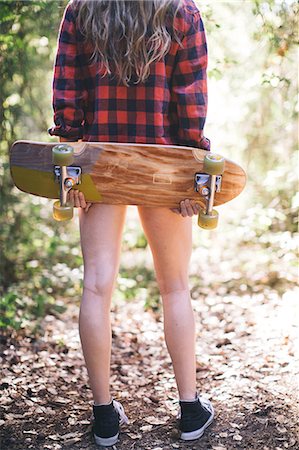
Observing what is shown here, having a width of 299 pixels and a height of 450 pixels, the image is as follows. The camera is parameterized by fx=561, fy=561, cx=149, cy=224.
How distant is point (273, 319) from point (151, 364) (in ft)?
2.96

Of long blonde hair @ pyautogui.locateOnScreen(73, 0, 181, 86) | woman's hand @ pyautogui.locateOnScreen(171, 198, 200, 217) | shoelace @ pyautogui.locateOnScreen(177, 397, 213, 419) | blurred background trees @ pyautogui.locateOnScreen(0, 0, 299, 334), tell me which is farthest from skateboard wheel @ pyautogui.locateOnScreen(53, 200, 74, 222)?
blurred background trees @ pyautogui.locateOnScreen(0, 0, 299, 334)

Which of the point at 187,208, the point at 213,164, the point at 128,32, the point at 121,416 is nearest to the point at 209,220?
the point at 187,208

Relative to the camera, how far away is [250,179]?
5.53 m

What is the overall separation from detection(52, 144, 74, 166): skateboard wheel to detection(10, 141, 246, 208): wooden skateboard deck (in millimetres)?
30

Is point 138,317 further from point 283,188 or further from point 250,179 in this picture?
point 250,179

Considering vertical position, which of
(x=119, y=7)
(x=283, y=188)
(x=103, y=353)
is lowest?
(x=283, y=188)

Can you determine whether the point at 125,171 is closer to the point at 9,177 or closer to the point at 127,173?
the point at 127,173

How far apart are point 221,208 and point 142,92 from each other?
12.3 ft

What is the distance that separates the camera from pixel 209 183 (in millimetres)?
1973

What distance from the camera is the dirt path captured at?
2244 millimetres

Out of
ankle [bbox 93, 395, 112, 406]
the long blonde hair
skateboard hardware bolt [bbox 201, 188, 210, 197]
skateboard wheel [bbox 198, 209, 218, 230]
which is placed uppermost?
the long blonde hair

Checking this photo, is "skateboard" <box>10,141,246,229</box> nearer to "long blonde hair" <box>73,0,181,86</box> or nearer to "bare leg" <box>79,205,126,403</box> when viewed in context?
"bare leg" <box>79,205,126,403</box>

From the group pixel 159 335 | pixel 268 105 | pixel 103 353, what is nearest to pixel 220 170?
pixel 103 353

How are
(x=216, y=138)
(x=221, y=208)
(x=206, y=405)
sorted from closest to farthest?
(x=206, y=405), (x=216, y=138), (x=221, y=208)
